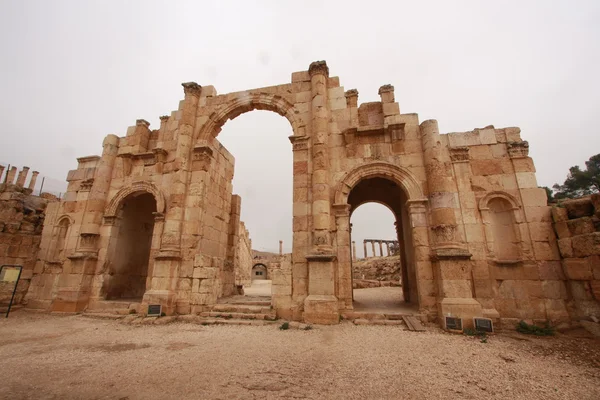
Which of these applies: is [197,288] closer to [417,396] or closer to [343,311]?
[343,311]

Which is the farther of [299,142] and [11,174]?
[11,174]

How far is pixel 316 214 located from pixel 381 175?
224cm

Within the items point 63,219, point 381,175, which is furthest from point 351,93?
point 63,219

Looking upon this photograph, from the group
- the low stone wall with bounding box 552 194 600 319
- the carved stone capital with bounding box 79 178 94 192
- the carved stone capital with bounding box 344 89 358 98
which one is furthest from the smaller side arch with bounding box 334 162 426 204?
the carved stone capital with bounding box 79 178 94 192

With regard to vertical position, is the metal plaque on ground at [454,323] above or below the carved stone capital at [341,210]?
below

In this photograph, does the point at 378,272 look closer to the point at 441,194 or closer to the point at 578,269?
the point at 441,194

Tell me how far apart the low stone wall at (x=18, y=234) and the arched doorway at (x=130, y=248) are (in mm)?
3213

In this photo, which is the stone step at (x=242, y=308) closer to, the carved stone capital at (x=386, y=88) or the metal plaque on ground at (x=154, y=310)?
the metal plaque on ground at (x=154, y=310)

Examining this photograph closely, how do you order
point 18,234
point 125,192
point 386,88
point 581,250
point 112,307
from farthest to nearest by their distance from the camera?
point 18,234, point 125,192, point 386,88, point 112,307, point 581,250

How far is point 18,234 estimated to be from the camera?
927 cm

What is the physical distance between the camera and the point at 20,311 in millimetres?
7992

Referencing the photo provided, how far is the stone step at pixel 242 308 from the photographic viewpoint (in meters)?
6.91

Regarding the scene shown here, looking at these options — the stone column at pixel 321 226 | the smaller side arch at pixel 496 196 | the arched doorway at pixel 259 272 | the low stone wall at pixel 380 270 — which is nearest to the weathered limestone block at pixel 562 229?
the smaller side arch at pixel 496 196

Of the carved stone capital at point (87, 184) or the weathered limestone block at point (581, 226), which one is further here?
the carved stone capital at point (87, 184)
